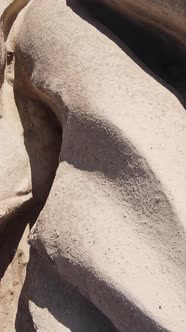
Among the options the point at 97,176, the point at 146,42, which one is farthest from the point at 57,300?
the point at 146,42

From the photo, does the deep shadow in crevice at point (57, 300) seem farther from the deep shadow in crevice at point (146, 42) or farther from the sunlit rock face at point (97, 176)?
the deep shadow in crevice at point (146, 42)

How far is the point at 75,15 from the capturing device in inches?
38.4

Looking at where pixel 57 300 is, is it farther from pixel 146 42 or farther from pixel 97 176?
pixel 146 42

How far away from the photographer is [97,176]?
877 mm

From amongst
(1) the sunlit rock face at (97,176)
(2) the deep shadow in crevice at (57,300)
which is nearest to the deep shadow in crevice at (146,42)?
(1) the sunlit rock face at (97,176)

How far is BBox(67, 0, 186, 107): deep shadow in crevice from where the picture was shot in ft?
3.21

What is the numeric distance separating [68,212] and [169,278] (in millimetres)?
172

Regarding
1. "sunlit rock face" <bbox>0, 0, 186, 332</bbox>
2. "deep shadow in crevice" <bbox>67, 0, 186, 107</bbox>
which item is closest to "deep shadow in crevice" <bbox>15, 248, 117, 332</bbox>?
"sunlit rock face" <bbox>0, 0, 186, 332</bbox>

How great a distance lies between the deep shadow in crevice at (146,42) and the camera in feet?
3.21

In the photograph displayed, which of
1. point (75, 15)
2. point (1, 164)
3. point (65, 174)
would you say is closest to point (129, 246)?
point (65, 174)

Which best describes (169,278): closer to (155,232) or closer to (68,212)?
(155,232)

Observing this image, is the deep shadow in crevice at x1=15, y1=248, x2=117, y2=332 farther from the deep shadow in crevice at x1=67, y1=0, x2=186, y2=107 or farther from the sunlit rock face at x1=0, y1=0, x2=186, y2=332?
the deep shadow in crevice at x1=67, y1=0, x2=186, y2=107

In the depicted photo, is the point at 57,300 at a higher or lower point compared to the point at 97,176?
lower

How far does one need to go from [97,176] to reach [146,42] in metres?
0.25
